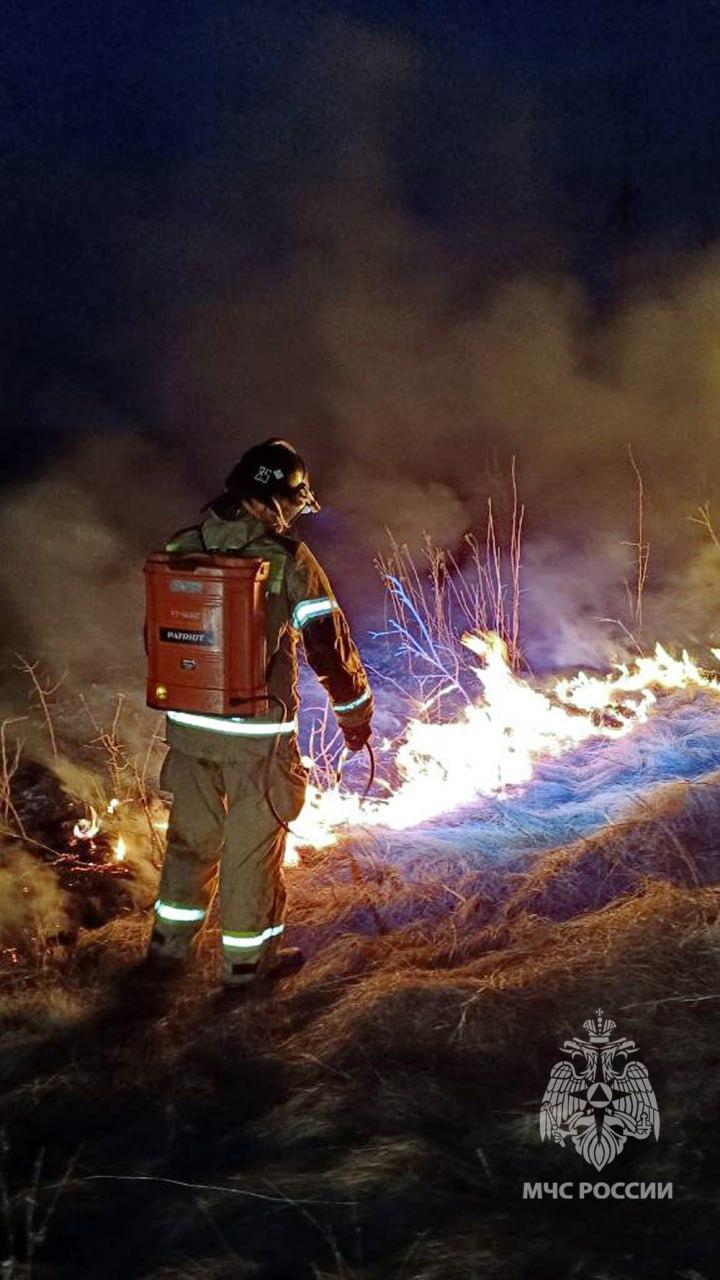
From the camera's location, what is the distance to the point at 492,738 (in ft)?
17.8

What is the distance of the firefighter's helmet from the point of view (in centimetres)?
362

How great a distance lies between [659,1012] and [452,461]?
35.1 feet

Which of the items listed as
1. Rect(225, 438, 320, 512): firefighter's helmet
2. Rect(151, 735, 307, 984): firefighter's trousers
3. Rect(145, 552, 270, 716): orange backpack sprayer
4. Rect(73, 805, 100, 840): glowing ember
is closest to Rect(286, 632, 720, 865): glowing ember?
Rect(151, 735, 307, 984): firefighter's trousers

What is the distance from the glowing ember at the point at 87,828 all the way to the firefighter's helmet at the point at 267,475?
196cm

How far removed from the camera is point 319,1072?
288 cm

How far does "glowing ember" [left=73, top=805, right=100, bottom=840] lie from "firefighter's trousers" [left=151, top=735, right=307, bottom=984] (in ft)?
4.16

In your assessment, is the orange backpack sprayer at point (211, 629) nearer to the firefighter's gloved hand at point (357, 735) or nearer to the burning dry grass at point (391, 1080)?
the firefighter's gloved hand at point (357, 735)

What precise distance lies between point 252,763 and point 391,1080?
47.3 inches

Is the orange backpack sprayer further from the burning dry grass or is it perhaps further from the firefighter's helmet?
the burning dry grass

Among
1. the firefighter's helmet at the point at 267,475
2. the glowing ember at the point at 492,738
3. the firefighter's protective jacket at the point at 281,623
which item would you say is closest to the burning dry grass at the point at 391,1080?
the glowing ember at the point at 492,738

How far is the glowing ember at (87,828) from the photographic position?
4840 mm

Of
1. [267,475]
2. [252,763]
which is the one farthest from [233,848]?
[267,475]

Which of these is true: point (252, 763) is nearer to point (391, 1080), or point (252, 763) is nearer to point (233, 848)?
point (233, 848)

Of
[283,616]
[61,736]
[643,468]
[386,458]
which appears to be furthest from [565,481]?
[283,616]
